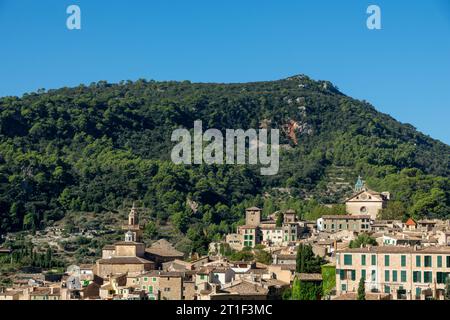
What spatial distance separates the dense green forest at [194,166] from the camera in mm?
67562

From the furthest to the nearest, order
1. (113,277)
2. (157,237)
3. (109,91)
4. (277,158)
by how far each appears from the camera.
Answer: (109,91), (277,158), (157,237), (113,277)

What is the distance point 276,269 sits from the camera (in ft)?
125

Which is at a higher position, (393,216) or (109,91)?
(109,91)

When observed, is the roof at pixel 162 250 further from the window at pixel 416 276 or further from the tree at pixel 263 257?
the window at pixel 416 276

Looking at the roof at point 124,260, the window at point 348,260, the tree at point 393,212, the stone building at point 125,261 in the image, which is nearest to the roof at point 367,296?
the window at point 348,260

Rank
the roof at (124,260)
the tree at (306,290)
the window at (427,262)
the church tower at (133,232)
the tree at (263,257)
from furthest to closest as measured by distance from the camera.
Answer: the church tower at (133,232), the tree at (263,257), the roof at (124,260), the tree at (306,290), the window at (427,262)

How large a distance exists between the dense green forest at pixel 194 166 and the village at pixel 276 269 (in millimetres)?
3717

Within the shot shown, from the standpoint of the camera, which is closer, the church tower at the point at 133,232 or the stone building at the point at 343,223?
the church tower at the point at 133,232

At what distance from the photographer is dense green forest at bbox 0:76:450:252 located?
67.6 metres

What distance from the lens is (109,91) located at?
381 feet

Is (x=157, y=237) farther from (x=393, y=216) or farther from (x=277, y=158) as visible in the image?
(x=277, y=158)

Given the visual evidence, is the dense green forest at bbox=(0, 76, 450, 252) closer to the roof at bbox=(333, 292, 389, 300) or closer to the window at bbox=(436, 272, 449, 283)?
the window at bbox=(436, 272, 449, 283)

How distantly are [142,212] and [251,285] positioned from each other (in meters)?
34.1
